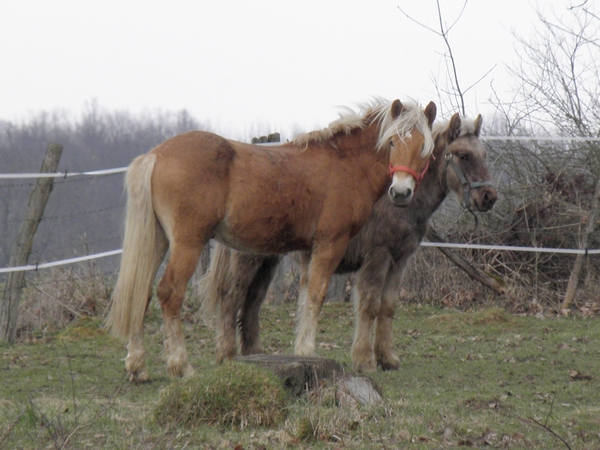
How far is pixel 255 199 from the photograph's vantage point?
5.28 meters

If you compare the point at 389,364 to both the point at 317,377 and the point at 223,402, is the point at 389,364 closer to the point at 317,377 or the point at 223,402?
the point at 317,377

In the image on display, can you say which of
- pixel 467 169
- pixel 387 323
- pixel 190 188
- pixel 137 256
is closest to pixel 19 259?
pixel 137 256

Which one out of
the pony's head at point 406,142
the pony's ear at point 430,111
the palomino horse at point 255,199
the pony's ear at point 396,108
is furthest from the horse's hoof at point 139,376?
the pony's ear at point 430,111

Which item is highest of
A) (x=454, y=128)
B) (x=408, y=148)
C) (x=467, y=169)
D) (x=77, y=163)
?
(x=454, y=128)

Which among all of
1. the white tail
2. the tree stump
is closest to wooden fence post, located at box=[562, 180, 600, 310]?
the tree stump

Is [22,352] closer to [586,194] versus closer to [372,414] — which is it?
[372,414]

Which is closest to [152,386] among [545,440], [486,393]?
[486,393]

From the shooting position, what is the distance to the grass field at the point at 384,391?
3.65 meters

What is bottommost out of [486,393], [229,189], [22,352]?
[22,352]

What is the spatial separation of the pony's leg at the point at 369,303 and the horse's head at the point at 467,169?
0.82 metres

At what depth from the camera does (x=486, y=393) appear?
514 centimetres

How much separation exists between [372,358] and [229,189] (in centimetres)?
197

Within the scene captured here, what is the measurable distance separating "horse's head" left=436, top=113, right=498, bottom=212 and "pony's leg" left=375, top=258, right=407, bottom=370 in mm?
745

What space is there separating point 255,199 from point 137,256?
2.90 ft
